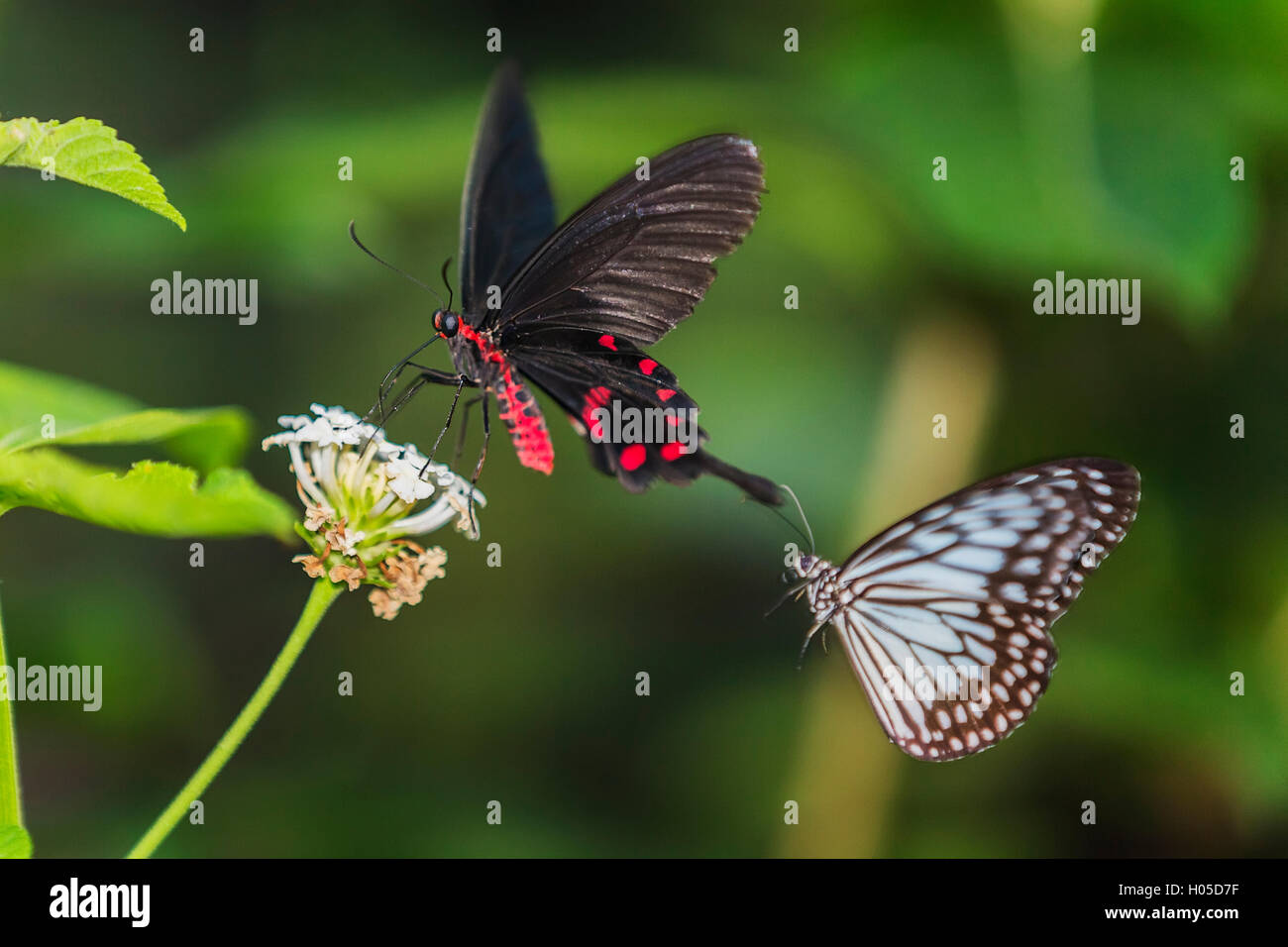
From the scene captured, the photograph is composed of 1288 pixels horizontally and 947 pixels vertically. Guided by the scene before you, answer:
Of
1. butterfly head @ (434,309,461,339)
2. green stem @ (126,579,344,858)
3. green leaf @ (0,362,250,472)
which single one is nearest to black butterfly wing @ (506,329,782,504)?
butterfly head @ (434,309,461,339)

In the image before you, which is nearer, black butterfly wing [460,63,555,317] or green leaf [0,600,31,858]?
green leaf [0,600,31,858]

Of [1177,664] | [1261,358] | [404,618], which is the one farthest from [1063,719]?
[404,618]

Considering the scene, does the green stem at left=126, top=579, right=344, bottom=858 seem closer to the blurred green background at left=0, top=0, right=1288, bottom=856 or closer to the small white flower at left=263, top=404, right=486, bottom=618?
the small white flower at left=263, top=404, right=486, bottom=618

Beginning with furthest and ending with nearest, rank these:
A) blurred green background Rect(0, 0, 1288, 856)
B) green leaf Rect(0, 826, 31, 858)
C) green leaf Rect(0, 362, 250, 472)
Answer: blurred green background Rect(0, 0, 1288, 856)
green leaf Rect(0, 362, 250, 472)
green leaf Rect(0, 826, 31, 858)

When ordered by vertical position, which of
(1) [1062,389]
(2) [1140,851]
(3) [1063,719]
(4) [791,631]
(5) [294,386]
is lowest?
(2) [1140,851]

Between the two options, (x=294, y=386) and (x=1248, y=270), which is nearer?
(x=1248, y=270)

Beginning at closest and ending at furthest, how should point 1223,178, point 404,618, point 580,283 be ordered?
point 580,283 < point 1223,178 < point 404,618

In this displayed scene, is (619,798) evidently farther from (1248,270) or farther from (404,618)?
(1248,270)

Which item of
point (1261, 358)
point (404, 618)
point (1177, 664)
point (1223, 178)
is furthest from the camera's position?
point (404, 618)

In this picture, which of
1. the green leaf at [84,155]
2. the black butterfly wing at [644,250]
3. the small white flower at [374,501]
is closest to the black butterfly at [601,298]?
the black butterfly wing at [644,250]
